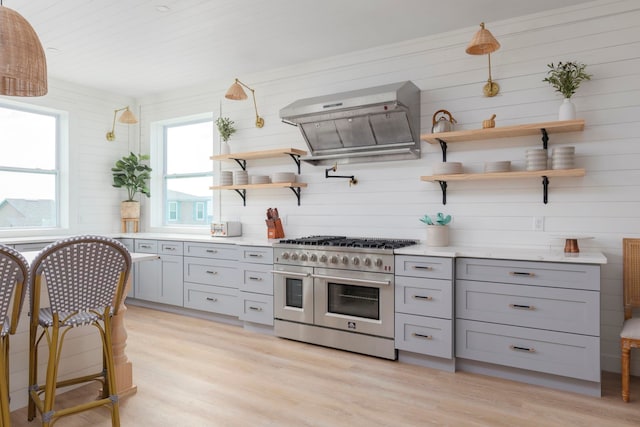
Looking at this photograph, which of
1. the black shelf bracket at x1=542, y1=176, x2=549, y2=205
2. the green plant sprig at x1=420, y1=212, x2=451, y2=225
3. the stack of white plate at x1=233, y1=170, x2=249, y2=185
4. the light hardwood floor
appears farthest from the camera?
the stack of white plate at x1=233, y1=170, x2=249, y2=185

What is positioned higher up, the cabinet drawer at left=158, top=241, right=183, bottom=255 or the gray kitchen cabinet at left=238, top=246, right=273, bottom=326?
the cabinet drawer at left=158, top=241, right=183, bottom=255

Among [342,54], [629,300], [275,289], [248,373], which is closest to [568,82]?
[629,300]

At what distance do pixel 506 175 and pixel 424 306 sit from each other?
1150 millimetres

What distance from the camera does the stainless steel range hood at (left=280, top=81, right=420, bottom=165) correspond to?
362cm

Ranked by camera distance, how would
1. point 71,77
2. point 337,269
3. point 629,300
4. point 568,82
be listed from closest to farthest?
point 629,300, point 568,82, point 337,269, point 71,77

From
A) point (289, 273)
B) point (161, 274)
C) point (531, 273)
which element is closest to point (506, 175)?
point (531, 273)

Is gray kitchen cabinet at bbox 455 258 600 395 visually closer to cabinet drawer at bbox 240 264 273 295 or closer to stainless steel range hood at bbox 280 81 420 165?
stainless steel range hood at bbox 280 81 420 165

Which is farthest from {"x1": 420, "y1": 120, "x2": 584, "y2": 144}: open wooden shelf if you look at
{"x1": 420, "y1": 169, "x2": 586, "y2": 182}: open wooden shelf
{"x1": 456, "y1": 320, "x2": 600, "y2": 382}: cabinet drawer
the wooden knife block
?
the wooden knife block

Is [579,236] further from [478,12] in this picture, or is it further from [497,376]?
[478,12]

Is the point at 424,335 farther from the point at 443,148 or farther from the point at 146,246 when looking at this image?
the point at 146,246

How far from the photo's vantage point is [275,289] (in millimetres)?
3924

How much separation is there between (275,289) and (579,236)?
2461mm

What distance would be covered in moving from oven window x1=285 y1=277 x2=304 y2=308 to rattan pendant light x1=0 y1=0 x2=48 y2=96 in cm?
242

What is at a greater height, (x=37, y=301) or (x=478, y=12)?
(x=478, y=12)
